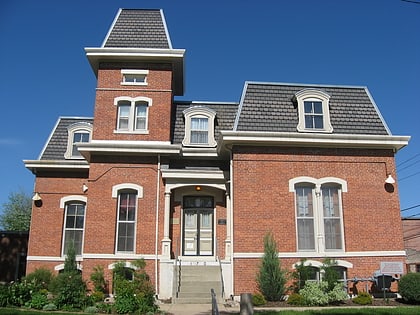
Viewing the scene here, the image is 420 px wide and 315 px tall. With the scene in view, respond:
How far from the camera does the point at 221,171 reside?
16.7m

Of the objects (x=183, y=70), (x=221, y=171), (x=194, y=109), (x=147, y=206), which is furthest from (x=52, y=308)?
(x=183, y=70)

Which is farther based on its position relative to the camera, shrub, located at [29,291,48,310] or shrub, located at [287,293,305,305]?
shrub, located at [287,293,305,305]

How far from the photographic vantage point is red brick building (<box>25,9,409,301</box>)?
1516 cm

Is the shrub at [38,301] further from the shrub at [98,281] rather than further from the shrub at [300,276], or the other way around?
the shrub at [300,276]

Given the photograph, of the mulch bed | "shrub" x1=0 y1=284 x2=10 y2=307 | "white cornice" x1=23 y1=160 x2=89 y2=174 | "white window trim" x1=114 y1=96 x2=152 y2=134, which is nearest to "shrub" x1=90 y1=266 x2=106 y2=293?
"shrub" x1=0 y1=284 x2=10 y2=307

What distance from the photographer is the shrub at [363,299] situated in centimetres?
1341

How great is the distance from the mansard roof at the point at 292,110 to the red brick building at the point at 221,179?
5cm

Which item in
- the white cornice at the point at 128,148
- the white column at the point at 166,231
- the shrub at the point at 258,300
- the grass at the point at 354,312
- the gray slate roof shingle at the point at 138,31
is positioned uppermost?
the gray slate roof shingle at the point at 138,31

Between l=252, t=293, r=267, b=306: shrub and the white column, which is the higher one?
the white column

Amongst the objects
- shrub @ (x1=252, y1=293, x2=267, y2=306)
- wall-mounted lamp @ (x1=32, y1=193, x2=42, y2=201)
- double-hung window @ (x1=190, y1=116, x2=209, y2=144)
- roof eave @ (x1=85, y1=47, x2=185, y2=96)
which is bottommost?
shrub @ (x1=252, y1=293, x2=267, y2=306)

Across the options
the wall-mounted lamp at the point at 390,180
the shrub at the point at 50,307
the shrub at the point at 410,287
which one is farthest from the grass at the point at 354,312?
the shrub at the point at 50,307

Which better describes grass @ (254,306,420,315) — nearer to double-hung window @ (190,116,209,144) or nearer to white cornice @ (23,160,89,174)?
double-hung window @ (190,116,209,144)

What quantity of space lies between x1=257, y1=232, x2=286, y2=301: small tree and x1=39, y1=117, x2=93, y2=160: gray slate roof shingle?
1166 cm

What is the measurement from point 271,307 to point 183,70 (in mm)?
11465
